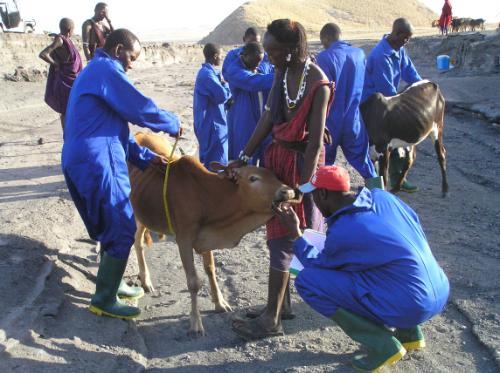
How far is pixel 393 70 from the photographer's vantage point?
7285mm

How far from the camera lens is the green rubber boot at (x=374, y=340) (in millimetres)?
3613

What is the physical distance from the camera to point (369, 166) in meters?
5.71

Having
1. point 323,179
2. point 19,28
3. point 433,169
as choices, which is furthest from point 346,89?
point 19,28

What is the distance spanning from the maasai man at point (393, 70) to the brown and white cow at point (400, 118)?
123 mm

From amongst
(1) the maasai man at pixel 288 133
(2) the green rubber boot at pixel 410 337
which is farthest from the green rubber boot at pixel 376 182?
(2) the green rubber boot at pixel 410 337

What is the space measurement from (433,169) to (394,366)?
552cm

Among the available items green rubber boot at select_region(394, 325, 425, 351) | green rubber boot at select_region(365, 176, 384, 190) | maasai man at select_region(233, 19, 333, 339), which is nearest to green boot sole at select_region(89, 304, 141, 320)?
maasai man at select_region(233, 19, 333, 339)

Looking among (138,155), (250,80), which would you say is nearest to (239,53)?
(250,80)

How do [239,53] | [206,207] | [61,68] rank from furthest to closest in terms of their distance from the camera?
[61,68] → [239,53] → [206,207]

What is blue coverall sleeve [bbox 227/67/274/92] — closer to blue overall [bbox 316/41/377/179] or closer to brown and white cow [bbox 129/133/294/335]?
blue overall [bbox 316/41/377/179]

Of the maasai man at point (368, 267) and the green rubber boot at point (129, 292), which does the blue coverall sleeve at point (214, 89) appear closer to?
the green rubber boot at point (129, 292)

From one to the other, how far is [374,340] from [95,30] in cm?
702

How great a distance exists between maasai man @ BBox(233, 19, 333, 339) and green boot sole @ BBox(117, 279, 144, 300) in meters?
1.03

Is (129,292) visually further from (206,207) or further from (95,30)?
(95,30)
